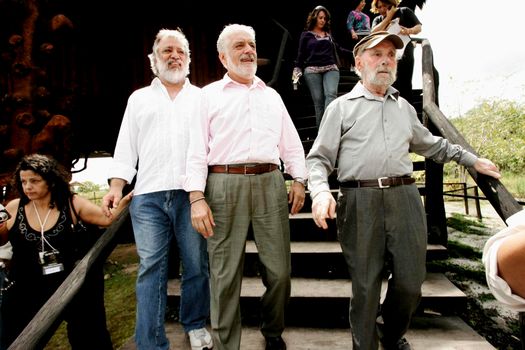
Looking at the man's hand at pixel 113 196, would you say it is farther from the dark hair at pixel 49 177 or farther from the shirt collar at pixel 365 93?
the shirt collar at pixel 365 93

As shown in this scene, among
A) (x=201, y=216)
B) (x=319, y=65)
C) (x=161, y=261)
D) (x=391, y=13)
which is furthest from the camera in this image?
(x=319, y=65)

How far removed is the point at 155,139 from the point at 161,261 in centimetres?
77

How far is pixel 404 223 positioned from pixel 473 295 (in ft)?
7.47

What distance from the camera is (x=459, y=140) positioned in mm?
2105

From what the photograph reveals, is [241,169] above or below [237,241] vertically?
above

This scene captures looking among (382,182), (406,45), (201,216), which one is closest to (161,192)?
(201,216)

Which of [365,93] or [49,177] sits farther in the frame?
[49,177]

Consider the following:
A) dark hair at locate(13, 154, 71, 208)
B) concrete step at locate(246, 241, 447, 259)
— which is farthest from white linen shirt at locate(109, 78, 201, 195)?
concrete step at locate(246, 241, 447, 259)

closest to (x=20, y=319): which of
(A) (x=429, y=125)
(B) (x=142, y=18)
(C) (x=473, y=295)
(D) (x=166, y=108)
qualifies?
(D) (x=166, y=108)

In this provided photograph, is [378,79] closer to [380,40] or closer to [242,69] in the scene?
[380,40]

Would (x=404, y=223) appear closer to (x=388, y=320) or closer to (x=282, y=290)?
(x=388, y=320)

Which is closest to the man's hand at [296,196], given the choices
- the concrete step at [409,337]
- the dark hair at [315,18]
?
the concrete step at [409,337]

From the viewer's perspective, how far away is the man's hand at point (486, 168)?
1793mm

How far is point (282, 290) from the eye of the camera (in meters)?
1.83
